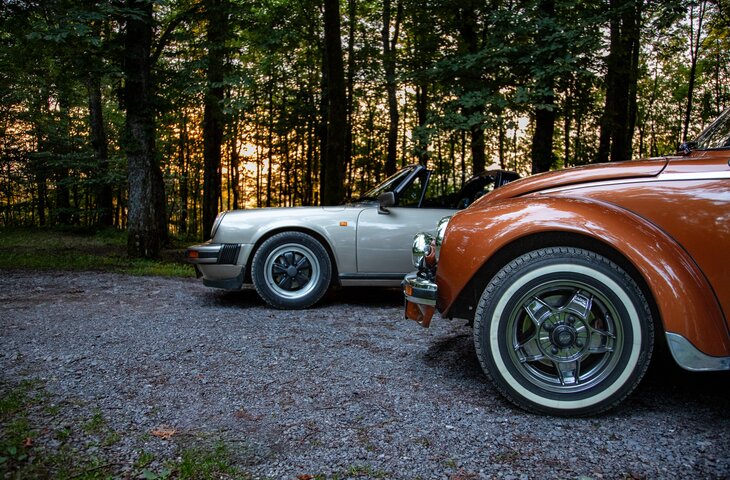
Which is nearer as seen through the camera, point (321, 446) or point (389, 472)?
point (389, 472)

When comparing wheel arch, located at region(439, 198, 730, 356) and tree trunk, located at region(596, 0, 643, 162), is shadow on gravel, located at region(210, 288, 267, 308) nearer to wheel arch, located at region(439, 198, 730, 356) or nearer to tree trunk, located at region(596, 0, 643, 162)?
wheel arch, located at region(439, 198, 730, 356)

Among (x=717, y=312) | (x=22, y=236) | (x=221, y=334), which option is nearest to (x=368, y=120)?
(x=22, y=236)

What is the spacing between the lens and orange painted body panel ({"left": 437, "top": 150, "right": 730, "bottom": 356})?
2414mm

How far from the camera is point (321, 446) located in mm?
2260

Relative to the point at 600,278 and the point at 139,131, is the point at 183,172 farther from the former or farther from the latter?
the point at 600,278

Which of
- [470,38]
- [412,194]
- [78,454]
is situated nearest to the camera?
[78,454]

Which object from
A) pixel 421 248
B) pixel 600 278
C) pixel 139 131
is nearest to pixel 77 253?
pixel 139 131

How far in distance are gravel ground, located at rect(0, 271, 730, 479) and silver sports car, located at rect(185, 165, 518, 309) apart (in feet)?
2.39

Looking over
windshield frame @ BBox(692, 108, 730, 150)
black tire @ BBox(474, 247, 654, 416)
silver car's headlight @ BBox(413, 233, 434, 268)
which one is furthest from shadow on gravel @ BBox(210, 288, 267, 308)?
windshield frame @ BBox(692, 108, 730, 150)

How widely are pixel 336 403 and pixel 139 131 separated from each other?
322 inches

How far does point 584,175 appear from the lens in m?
2.84

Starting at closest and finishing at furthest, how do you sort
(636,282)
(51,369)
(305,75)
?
(636,282) < (51,369) < (305,75)

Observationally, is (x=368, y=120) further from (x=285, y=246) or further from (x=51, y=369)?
(x=51, y=369)

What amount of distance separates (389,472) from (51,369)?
2.51 metres
